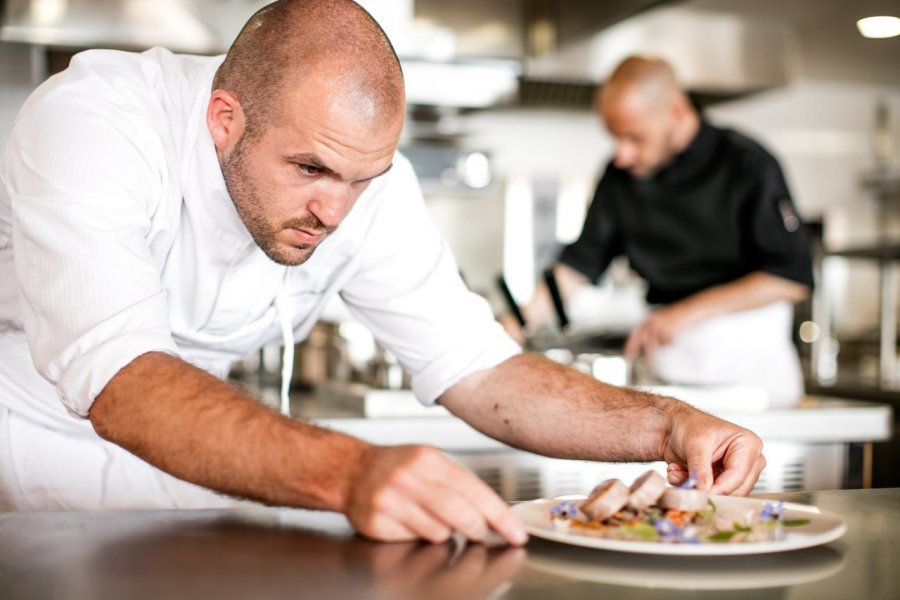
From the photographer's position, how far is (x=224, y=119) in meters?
1.39

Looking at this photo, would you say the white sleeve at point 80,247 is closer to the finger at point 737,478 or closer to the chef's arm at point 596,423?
the chef's arm at point 596,423

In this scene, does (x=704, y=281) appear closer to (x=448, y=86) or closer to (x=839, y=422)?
(x=839, y=422)

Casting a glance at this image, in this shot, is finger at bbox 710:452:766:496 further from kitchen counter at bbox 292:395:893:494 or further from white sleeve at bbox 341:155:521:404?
kitchen counter at bbox 292:395:893:494

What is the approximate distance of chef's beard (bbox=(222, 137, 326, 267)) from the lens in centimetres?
136

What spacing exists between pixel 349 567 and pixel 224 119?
715 mm

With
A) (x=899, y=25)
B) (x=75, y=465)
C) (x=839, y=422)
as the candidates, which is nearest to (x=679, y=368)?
(x=839, y=422)

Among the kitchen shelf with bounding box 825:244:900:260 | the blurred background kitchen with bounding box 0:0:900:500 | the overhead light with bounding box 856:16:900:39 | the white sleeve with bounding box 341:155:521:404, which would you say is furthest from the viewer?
the overhead light with bounding box 856:16:900:39

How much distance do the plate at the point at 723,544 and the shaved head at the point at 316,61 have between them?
20.1 inches

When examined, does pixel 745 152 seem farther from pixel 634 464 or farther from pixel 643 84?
pixel 634 464

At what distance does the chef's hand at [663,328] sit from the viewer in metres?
2.88

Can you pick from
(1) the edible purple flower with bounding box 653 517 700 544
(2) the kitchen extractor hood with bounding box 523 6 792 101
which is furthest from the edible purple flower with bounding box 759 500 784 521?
(2) the kitchen extractor hood with bounding box 523 6 792 101

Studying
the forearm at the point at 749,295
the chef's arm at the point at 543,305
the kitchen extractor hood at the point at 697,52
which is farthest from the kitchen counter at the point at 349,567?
the kitchen extractor hood at the point at 697,52

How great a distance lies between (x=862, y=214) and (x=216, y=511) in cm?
583

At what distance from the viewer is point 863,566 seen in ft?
→ 2.99
